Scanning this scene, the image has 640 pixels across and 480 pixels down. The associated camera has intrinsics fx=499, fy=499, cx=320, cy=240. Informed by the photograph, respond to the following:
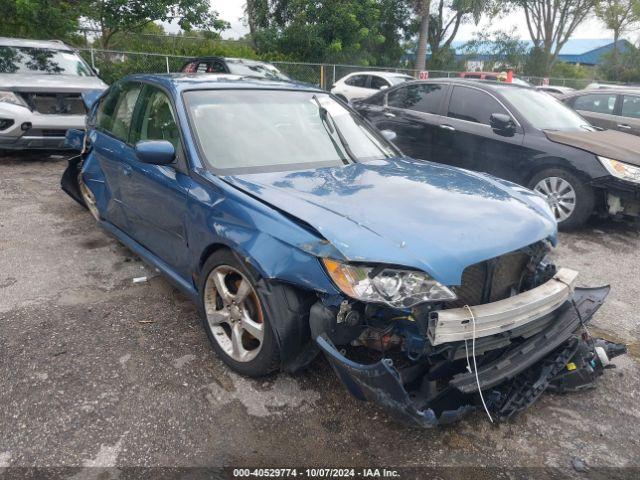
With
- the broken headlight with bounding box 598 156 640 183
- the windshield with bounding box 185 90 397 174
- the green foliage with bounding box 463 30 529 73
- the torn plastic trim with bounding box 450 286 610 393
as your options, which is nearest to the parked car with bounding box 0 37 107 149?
the windshield with bounding box 185 90 397 174

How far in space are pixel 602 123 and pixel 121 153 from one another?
26.7ft

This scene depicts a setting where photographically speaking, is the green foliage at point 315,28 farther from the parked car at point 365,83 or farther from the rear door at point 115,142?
the rear door at point 115,142

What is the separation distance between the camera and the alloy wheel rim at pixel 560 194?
224 inches

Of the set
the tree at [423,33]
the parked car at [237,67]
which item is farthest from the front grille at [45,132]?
the tree at [423,33]

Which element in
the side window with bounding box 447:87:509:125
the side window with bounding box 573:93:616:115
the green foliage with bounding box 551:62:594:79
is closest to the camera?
the side window with bounding box 447:87:509:125

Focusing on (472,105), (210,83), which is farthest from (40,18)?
(210,83)

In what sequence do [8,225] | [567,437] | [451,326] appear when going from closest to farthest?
[451,326] → [567,437] → [8,225]

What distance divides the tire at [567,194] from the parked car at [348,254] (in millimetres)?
2727

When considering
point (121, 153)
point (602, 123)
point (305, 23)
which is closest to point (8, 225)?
point (121, 153)

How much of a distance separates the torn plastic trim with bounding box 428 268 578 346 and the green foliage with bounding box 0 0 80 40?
39.6ft

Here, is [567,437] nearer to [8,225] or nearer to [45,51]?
[8,225]

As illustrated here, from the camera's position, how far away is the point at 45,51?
8297 mm

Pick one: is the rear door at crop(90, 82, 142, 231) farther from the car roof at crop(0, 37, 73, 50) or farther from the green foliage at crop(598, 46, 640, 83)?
the green foliage at crop(598, 46, 640, 83)

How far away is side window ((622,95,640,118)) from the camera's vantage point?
8.67 m
